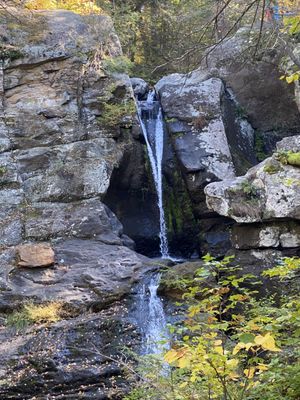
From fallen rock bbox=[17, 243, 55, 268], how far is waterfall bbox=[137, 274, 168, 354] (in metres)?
1.85

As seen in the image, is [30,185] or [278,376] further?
[30,185]

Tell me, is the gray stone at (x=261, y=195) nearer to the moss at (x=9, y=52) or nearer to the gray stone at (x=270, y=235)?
the gray stone at (x=270, y=235)

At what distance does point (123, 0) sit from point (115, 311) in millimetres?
12370

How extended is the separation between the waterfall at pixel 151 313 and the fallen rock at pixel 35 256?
185cm

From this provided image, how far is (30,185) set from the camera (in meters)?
9.95

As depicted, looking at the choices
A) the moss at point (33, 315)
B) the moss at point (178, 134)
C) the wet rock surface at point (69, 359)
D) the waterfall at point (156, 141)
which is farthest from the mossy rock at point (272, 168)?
the moss at point (33, 315)

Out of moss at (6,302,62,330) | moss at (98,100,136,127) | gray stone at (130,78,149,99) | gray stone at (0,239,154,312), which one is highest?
gray stone at (130,78,149,99)

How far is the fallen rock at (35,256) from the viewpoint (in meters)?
8.16

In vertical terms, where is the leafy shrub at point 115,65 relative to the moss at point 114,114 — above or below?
above

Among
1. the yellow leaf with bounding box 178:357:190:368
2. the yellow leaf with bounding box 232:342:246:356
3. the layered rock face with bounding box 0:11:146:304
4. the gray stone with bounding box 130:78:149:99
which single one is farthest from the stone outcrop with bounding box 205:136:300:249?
the yellow leaf with bounding box 178:357:190:368

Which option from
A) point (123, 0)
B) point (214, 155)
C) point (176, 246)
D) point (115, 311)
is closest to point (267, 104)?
point (214, 155)

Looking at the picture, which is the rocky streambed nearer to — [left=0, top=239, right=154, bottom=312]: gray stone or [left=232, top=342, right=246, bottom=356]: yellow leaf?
[left=0, top=239, right=154, bottom=312]: gray stone

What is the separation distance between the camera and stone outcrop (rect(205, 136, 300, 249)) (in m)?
8.41

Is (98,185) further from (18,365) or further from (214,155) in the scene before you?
(18,365)
